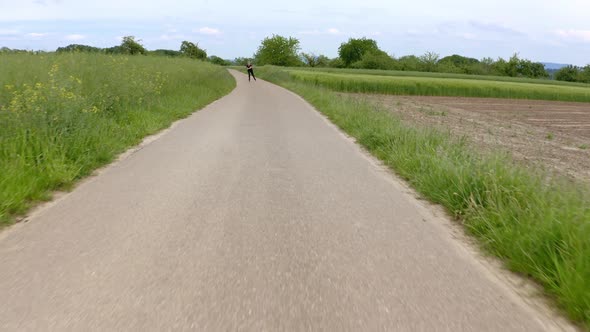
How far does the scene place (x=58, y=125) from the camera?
6.86m

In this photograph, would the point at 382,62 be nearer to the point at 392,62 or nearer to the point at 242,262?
the point at 392,62

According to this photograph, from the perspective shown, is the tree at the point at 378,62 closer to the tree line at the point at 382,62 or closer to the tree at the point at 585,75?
the tree line at the point at 382,62

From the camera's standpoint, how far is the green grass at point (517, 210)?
125 inches

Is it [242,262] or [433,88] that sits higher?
[433,88]

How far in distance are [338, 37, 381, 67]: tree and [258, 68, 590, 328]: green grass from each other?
124007mm

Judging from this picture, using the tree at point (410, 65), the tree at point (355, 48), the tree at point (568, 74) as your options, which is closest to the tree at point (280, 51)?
the tree at point (355, 48)

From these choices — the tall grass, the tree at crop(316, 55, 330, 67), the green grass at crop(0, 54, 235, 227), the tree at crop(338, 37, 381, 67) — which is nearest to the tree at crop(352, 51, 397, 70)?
the tree at crop(338, 37, 381, 67)

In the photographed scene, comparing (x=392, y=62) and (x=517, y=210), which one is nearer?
(x=517, y=210)

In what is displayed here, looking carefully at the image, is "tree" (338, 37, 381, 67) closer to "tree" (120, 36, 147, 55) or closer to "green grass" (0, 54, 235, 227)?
"tree" (120, 36, 147, 55)

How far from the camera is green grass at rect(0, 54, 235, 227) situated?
210 inches

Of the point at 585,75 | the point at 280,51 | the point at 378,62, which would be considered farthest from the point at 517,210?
the point at 280,51

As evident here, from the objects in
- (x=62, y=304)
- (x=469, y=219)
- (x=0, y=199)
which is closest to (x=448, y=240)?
(x=469, y=219)

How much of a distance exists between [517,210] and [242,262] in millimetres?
2755

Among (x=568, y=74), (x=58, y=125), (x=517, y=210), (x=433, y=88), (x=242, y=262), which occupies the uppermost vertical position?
(x=568, y=74)
